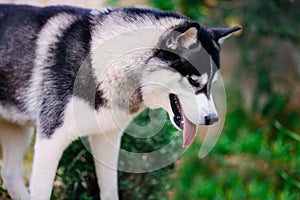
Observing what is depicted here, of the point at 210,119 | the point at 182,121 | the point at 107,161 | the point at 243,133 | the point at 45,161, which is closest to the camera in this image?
the point at 210,119

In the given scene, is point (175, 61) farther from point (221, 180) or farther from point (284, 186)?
point (284, 186)

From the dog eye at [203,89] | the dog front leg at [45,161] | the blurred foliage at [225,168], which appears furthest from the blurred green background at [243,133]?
the dog eye at [203,89]

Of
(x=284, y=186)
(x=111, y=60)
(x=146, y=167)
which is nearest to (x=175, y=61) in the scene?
(x=111, y=60)

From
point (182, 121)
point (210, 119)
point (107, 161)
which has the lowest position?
point (107, 161)

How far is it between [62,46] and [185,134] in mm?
902

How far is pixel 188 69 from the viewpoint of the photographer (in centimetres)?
434

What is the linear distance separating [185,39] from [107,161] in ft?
3.71

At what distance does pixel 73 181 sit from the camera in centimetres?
528

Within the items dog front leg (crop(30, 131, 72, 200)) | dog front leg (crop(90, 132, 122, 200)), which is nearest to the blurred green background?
dog front leg (crop(90, 132, 122, 200))

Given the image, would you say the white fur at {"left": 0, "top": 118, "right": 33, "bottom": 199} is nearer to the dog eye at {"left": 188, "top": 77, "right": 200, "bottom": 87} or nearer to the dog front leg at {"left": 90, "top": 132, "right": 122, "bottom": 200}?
the dog front leg at {"left": 90, "top": 132, "right": 122, "bottom": 200}

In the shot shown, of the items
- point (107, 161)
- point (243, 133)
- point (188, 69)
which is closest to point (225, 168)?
point (243, 133)

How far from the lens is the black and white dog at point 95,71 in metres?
4.38

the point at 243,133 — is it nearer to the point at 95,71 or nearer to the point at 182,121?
the point at 182,121

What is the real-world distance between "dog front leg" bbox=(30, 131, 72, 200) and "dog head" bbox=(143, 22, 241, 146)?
642mm
